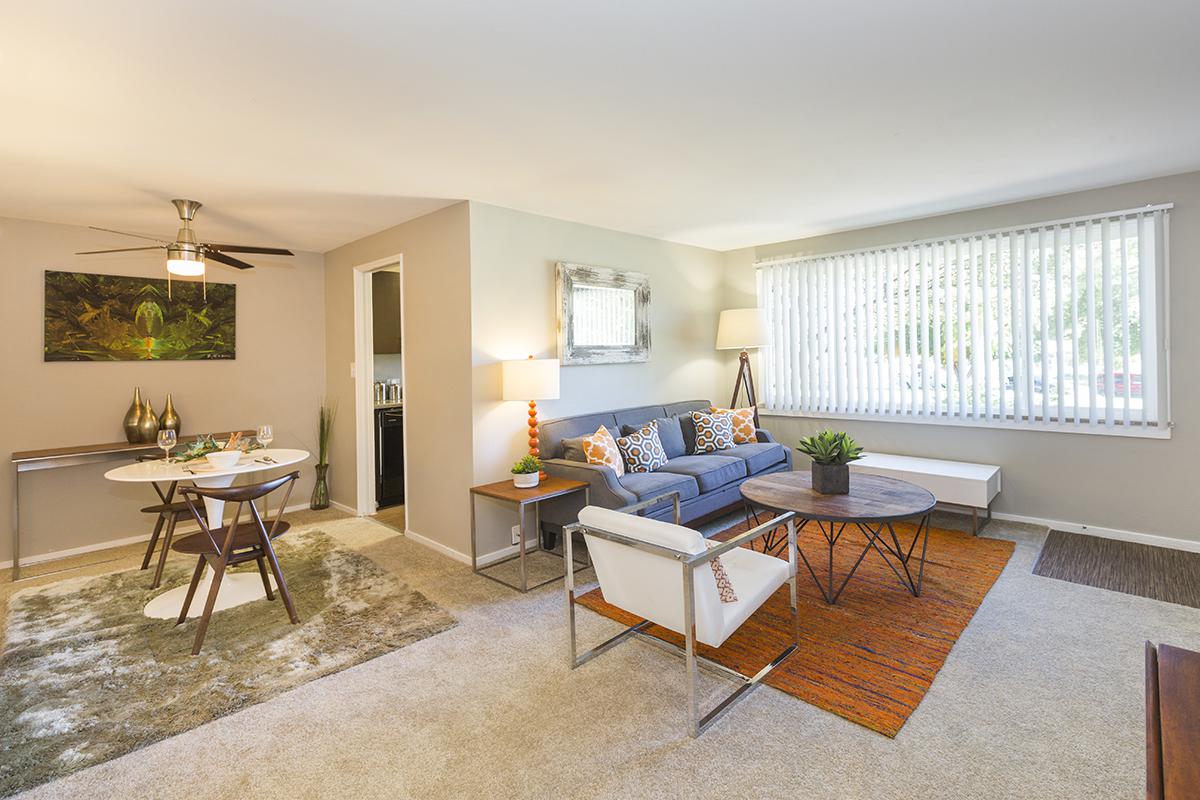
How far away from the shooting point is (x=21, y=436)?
4.08 metres

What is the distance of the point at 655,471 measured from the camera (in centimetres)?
432

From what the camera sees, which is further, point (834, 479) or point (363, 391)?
point (363, 391)

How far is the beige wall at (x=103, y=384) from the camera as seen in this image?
13.3ft

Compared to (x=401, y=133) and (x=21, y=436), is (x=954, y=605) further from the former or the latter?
(x=21, y=436)

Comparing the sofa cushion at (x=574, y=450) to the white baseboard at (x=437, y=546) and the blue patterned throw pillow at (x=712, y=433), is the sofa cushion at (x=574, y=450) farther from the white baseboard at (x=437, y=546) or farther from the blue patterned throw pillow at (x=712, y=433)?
the blue patterned throw pillow at (x=712, y=433)

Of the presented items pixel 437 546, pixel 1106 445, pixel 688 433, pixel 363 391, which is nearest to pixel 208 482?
pixel 437 546

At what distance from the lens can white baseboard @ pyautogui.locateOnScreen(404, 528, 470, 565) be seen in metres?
3.97

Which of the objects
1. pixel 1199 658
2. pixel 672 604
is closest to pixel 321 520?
pixel 672 604

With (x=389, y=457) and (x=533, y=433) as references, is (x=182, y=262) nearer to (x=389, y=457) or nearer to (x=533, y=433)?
(x=389, y=457)

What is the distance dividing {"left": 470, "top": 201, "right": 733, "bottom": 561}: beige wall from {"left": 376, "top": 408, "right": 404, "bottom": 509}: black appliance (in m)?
1.57

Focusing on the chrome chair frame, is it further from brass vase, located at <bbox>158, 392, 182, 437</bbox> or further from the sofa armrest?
brass vase, located at <bbox>158, 392, 182, 437</bbox>

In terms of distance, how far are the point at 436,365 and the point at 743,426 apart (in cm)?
272

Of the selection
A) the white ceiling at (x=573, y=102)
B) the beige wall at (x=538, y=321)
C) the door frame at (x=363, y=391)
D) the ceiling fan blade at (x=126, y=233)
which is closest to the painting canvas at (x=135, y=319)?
the ceiling fan blade at (x=126, y=233)

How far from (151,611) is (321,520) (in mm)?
1825
